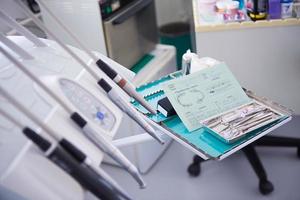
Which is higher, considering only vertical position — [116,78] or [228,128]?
[116,78]

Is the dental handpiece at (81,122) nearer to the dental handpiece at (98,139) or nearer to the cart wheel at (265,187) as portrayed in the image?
the dental handpiece at (98,139)

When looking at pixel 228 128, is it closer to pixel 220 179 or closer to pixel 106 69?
pixel 106 69

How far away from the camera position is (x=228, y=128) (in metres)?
1.03

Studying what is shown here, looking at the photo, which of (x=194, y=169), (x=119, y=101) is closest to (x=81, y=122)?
(x=119, y=101)

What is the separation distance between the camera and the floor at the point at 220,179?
171 cm

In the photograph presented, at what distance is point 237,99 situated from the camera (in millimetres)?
1106

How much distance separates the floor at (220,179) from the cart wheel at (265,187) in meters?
0.02

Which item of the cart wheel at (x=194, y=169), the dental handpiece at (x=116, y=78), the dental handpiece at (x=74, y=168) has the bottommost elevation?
the cart wheel at (x=194, y=169)

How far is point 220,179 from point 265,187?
229 mm

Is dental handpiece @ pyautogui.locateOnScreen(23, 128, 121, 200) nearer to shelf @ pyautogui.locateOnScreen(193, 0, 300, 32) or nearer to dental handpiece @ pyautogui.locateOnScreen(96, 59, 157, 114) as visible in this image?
dental handpiece @ pyautogui.locateOnScreen(96, 59, 157, 114)

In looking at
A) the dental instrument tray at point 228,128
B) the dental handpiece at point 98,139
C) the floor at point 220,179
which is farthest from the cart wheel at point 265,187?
the dental handpiece at point 98,139

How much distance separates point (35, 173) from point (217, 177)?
136 cm

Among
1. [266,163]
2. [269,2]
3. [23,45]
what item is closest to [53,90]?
[23,45]

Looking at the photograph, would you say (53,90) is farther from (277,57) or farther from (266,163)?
(266,163)
